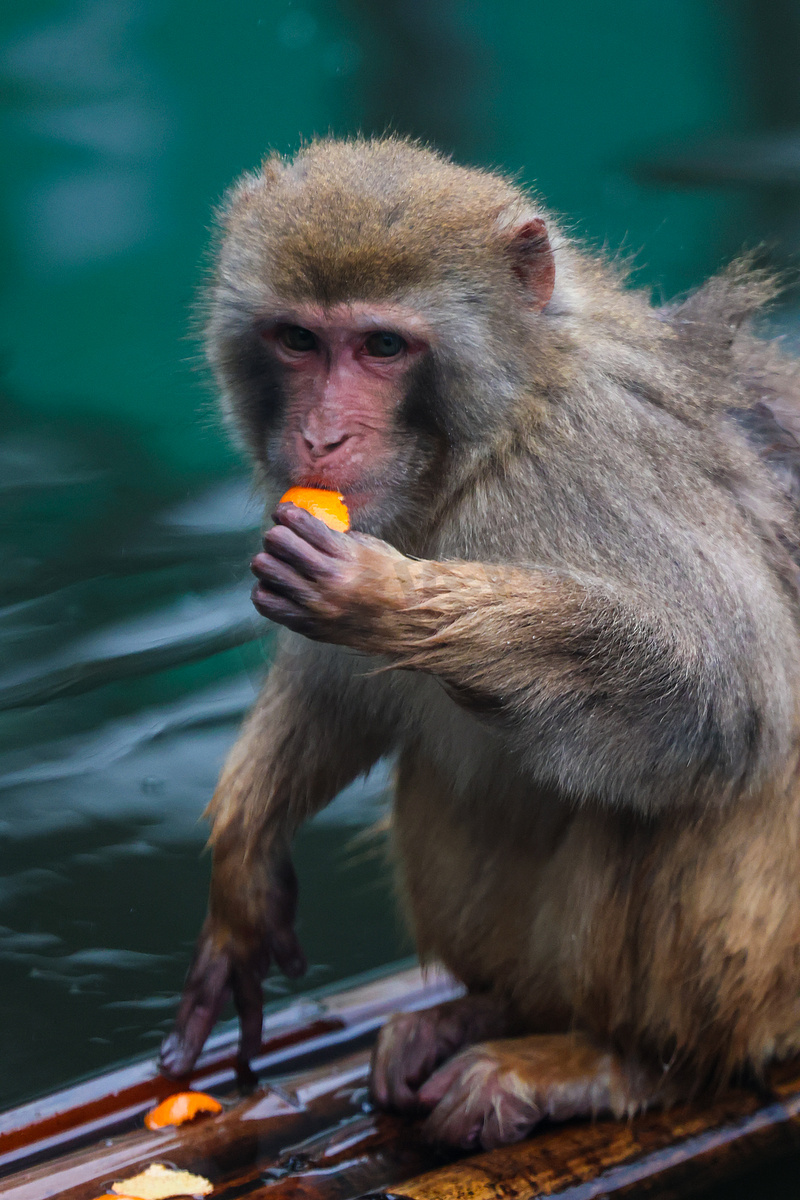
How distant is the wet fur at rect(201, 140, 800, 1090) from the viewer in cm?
230

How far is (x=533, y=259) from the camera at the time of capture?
2.44m

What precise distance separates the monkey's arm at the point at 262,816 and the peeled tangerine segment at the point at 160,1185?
431 mm

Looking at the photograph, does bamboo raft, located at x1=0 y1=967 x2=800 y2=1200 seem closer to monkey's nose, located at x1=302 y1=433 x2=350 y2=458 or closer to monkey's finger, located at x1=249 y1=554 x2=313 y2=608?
monkey's finger, located at x1=249 y1=554 x2=313 y2=608

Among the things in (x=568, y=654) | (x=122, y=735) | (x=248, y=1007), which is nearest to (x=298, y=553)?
(x=568, y=654)

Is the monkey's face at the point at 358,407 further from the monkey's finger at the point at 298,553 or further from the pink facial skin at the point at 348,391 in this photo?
the monkey's finger at the point at 298,553

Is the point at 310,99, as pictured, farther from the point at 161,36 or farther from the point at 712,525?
the point at 712,525

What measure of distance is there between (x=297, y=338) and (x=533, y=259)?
455mm

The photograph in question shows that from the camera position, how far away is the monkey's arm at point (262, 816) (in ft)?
9.65

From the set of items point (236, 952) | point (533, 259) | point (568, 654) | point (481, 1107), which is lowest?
point (481, 1107)

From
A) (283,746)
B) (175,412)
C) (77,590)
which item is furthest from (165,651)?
(283,746)

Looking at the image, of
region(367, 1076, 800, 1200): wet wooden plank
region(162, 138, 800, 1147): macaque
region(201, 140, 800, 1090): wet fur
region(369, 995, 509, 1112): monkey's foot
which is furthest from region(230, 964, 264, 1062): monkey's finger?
region(367, 1076, 800, 1200): wet wooden plank

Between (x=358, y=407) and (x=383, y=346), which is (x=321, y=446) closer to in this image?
(x=358, y=407)

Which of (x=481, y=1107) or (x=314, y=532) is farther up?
(x=314, y=532)

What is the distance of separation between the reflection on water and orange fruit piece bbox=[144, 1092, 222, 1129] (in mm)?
643
